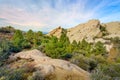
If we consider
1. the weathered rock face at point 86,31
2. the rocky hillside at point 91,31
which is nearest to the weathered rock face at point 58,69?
the rocky hillside at point 91,31

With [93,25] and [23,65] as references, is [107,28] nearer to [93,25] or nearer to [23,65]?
[93,25]

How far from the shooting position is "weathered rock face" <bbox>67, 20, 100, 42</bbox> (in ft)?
232

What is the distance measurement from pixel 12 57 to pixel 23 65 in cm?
189

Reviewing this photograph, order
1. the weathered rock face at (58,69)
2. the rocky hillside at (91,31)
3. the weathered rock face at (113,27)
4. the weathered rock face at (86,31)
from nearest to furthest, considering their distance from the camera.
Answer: the weathered rock face at (58,69) → the weathered rock face at (86,31) → the rocky hillside at (91,31) → the weathered rock face at (113,27)

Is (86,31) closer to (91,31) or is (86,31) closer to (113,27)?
(91,31)

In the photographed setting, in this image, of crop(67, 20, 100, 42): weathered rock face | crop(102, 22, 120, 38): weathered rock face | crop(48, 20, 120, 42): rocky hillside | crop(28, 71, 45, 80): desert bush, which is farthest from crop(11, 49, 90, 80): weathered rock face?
crop(102, 22, 120, 38): weathered rock face

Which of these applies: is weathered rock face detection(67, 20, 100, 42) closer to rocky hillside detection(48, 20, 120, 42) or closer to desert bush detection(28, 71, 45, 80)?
rocky hillside detection(48, 20, 120, 42)

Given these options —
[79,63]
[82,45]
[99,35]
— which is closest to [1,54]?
[79,63]

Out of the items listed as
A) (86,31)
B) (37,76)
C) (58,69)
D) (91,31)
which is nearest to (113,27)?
(91,31)

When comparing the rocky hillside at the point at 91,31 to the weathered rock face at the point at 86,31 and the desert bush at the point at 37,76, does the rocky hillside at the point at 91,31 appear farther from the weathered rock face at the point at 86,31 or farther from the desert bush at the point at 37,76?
the desert bush at the point at 37,76

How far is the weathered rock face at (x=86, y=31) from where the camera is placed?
70.9m

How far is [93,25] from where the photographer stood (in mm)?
79688

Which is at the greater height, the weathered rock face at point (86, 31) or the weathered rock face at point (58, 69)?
the weathered rock face at point (86, 31)

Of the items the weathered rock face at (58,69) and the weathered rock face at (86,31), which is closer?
the weathered rock face at (58,69)
